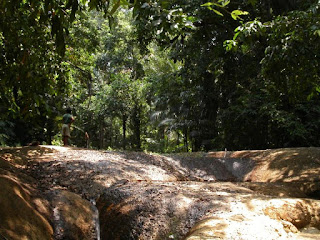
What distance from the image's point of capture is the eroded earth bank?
3.79 m

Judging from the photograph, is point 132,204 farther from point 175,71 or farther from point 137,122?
point 137,122

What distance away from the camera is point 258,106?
13227 mm

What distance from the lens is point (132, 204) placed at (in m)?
4.90

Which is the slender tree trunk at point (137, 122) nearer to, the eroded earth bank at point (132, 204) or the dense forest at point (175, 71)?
the dense forest at point (175, 71)

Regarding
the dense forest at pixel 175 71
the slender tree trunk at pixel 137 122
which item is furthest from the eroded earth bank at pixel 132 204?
the slender tree trunk at pixel 137 122

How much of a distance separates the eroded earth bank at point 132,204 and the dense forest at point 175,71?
1.19 meters

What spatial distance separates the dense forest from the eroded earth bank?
3.91 ft

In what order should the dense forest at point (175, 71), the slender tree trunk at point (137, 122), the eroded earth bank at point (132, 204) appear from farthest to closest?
the slender tree trunk at point (137, 122)
the dense forest at point (175, 71)
the eroded earth bank at point (132, 204)

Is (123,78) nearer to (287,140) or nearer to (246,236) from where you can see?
(287,140)

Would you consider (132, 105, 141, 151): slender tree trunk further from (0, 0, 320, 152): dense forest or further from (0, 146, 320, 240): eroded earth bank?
(0, 146, 320, 240): eroded earth bank

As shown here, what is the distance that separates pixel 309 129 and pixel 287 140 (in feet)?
4.83

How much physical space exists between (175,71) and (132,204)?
14444 millimetres

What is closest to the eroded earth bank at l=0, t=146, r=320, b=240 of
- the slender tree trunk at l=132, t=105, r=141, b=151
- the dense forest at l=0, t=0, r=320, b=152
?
the dense forest at l=0, t=0, r=320, b=152

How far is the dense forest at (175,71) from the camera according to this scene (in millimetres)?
4254
